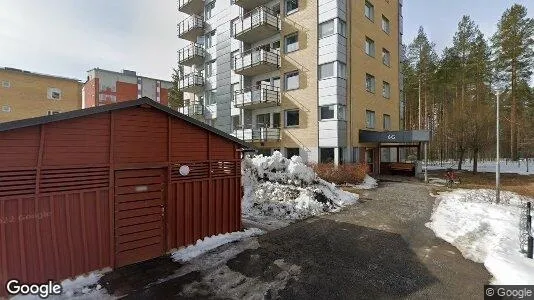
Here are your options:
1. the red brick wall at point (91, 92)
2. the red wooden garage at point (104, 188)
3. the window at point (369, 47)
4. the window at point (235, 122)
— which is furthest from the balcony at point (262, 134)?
the red brick wall at point (91, 92)

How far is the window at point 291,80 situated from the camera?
24906 millimetres

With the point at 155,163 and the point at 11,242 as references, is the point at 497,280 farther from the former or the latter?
the point at 11,242

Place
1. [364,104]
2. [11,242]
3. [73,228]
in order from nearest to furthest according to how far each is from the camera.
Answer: [11,242] → [73,228] → [364,104]

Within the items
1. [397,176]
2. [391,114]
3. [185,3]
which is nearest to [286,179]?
[397,176]

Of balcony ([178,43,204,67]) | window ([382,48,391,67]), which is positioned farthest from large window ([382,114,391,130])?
balcony ([178,43,204,67])

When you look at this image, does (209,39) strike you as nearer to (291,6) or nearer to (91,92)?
(291,6)

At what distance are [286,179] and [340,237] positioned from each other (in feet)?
22.1

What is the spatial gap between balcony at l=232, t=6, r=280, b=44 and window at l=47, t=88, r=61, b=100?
4015 centimetres

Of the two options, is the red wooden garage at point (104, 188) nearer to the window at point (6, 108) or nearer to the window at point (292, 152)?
the window at point (292, 152)

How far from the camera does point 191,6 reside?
116 feet

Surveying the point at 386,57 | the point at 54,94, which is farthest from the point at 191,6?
the point at 54,94

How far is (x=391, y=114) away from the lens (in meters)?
30.2

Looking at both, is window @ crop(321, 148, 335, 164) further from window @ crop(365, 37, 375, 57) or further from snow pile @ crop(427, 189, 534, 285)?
window @ crop(365, 37, 375, 57)

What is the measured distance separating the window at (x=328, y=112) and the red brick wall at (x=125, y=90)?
145 feet
